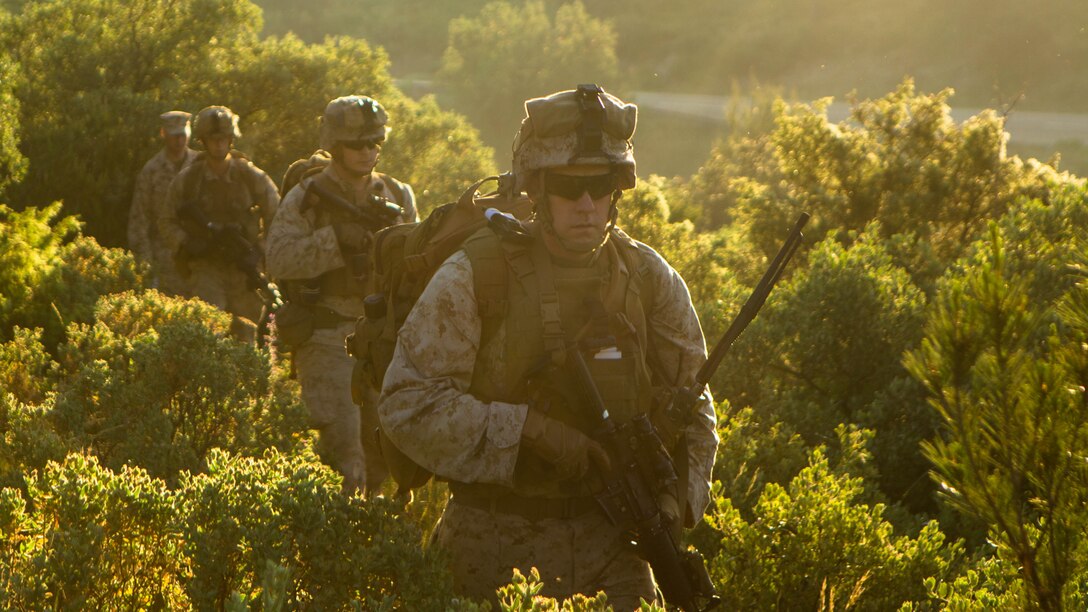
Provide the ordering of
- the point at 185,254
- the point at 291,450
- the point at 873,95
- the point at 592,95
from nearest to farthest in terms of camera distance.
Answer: the point at 592,95 < the point at 291,450 < the point at 185,254 < the point at 873,95

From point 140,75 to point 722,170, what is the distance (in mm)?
14952

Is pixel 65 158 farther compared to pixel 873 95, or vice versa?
pixel 873 95

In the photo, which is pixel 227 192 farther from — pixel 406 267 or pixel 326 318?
pixel 406 267

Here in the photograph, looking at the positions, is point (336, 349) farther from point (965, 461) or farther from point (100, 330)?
point (965, 461)

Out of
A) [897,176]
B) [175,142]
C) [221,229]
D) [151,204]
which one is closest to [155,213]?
[151,204]

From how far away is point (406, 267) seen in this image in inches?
167

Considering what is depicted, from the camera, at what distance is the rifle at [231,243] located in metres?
9.14

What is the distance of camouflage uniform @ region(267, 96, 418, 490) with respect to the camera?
21.4 feet

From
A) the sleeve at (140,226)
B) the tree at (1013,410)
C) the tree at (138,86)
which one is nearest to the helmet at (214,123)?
the sleeve at (140,226)

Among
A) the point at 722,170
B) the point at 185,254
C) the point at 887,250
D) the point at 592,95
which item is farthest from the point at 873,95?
the point at 592,95

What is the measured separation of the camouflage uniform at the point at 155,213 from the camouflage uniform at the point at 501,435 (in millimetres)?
6954

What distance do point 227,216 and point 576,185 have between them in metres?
5.95

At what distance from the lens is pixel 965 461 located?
98.2 inches

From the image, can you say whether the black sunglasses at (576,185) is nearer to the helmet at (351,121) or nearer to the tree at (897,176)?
the helmet at (351,121)
